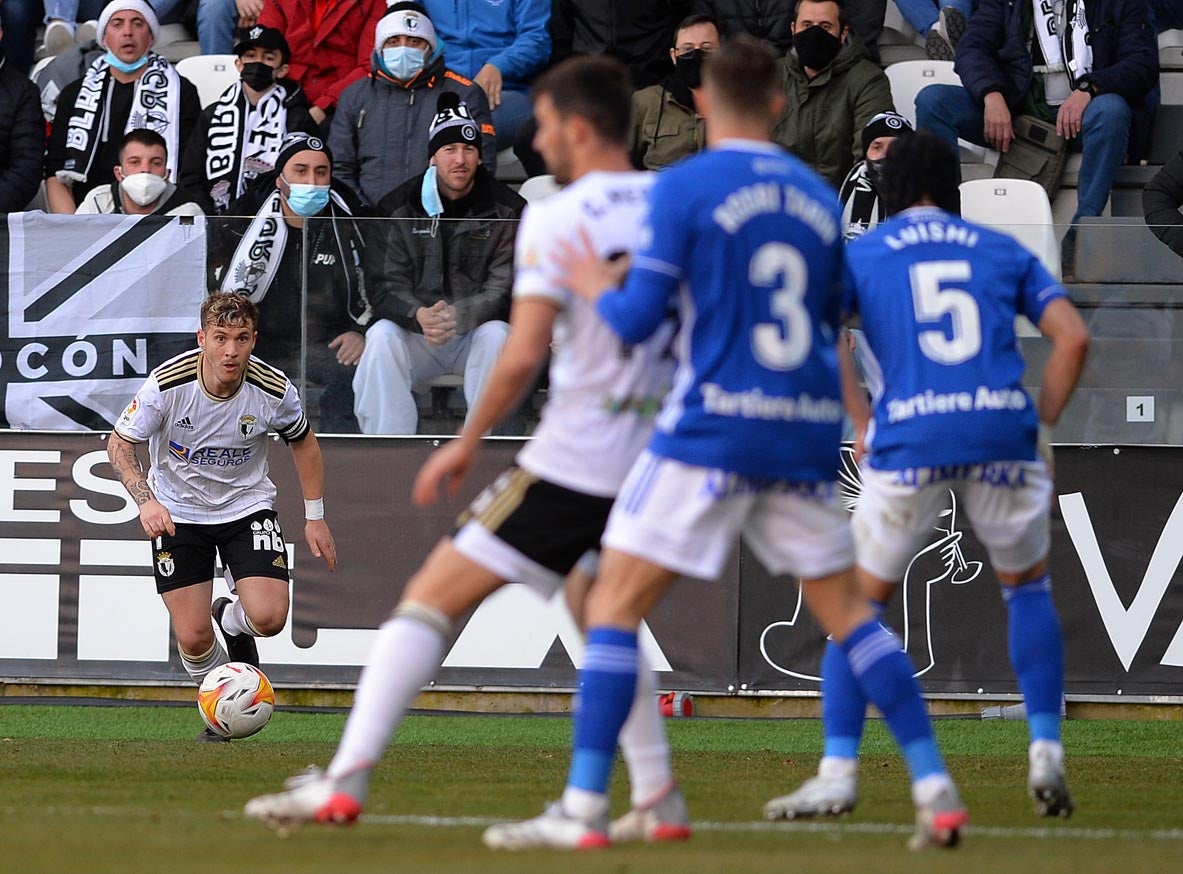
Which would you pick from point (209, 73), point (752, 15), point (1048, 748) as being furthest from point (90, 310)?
point (1048, 748)

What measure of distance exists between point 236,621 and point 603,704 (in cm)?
462

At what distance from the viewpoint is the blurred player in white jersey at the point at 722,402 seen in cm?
431

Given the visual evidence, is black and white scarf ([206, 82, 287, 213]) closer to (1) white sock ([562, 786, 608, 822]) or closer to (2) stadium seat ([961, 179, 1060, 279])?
(2) stadium seat ([961, 179, 1060, 279])

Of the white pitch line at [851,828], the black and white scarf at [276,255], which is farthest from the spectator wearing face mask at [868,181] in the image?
the white pitch line at [851,828]

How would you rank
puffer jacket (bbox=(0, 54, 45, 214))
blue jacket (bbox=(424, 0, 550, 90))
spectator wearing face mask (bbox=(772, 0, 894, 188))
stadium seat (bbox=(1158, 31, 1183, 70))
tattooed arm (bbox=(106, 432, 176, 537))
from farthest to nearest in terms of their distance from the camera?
1. stadium seat (bbox=(1158, 31, 1183, 70))
2. blue jacket (bbox=(424, 0, 550, 90))
3. puffer jacket (bbox=(0, 54, 45, 214))
4. spectator wearing face mask (bbox=(772, 0, 894, 188))
5. tattooed arm (bbox=(106, 432, 176, 537))

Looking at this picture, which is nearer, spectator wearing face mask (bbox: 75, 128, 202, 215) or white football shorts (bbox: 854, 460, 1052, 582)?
white football shorts (bbox: 854, 460, 1052, 582)

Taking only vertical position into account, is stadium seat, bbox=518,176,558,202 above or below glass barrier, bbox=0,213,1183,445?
above

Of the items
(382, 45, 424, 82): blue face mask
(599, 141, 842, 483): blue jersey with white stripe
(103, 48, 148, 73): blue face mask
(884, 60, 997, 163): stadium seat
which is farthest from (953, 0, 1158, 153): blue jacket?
(599, 141, 842, 483): blue jersey with white stripe

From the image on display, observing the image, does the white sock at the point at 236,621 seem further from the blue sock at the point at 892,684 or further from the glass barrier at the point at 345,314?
the blue sock at the point at 892,684

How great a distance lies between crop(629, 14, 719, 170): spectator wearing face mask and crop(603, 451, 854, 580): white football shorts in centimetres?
718

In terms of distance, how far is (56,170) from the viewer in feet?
39.8

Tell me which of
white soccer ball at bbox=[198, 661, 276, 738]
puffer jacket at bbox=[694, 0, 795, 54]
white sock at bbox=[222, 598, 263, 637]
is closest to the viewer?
white soccer ball at bbox=[198, 661, 276, 738]

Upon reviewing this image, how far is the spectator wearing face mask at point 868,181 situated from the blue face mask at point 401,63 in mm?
3046

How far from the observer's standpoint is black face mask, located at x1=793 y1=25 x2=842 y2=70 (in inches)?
450
